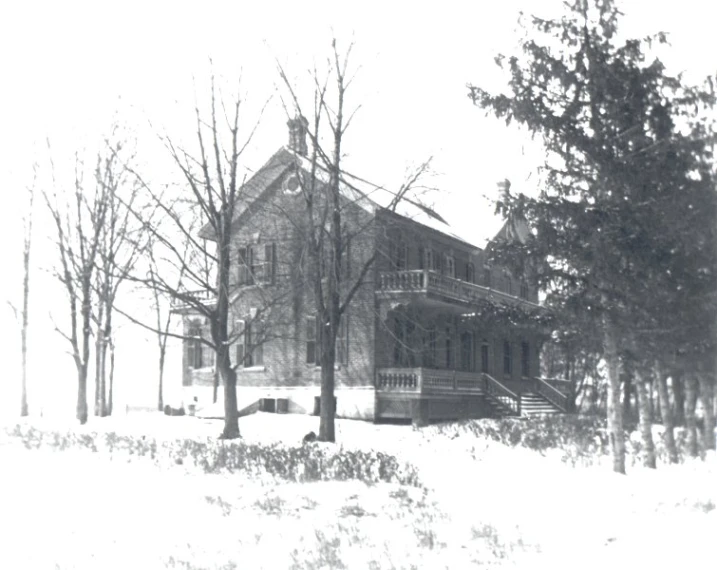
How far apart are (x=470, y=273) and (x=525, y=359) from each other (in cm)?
718

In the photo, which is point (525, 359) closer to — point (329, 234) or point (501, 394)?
point (501, 394)

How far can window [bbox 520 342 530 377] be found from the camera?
42.6 m

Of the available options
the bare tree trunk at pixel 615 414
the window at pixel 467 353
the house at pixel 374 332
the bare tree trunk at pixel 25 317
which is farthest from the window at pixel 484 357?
the bare tree trunk at pixel 615 414

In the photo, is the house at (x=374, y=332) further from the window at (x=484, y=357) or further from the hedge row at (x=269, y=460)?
the hedge row at (x=269, y=460)

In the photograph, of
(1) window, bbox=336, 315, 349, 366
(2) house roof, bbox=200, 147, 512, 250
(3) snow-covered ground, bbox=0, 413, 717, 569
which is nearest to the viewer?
(3) snow-covered ground, bbox=0, 413, 717, 569

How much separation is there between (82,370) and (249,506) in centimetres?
2081

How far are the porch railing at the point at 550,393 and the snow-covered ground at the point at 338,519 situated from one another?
2619 cm

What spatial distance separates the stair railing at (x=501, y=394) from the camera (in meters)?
34.1

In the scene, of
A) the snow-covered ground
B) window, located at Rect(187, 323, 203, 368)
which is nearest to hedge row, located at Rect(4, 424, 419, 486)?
the snow-covered ground

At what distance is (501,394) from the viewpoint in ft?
116

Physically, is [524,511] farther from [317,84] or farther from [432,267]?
[432,267]

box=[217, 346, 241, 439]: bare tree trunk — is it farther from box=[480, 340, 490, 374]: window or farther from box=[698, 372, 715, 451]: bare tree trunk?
box=[480, 340, 490, 374]: window

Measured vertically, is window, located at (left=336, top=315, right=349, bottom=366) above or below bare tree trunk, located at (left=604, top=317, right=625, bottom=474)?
above

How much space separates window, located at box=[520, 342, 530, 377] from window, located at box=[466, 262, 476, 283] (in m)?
5.76
